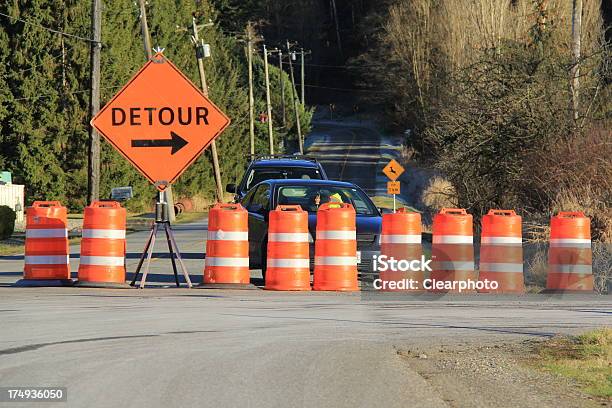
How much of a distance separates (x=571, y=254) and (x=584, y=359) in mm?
6201

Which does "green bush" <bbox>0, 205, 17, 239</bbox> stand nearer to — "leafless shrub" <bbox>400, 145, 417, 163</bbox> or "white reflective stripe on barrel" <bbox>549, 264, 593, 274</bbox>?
"white reflective stripe on barrel" <bbox>549, 264, 593, 274</bbox>

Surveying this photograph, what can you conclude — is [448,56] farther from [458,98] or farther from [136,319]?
[136,319]

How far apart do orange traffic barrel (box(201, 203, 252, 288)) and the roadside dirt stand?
564 centimetres

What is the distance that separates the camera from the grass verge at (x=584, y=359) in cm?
865

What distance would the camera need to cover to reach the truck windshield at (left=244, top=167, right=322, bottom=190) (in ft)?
81.4

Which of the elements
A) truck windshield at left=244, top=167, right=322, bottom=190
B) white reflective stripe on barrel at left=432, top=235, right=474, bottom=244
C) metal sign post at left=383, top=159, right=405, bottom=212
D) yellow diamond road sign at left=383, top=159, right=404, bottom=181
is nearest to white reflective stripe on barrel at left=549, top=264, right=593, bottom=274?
white reflective stripe on barrel at left=432, top=235, right=474, bottom=244

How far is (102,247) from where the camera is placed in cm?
1570

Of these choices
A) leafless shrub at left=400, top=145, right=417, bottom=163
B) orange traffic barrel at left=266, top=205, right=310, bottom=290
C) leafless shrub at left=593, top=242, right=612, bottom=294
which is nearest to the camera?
orange traffic barrel at left=266, top=205, right=310, bottom=290

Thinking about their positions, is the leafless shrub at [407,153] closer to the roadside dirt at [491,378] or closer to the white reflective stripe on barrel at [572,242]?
the white reflective stripe on barrel at [572,242]

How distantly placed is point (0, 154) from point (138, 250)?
64.9ft

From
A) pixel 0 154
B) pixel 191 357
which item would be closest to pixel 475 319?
pixel 191 357

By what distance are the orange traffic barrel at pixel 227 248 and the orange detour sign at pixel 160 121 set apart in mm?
1302

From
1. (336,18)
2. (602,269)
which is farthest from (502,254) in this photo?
(336,18)

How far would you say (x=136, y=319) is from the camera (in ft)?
39.7
